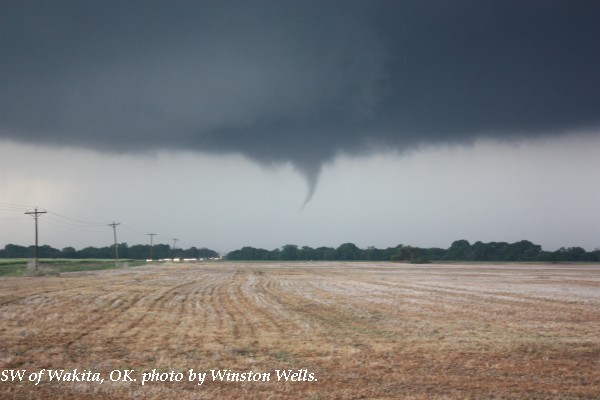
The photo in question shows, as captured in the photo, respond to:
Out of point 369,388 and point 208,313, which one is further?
point 208,313

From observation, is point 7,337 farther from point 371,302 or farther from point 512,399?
point 371,302

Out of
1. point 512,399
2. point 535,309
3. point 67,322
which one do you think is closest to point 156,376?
point 512,399

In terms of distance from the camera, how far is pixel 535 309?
28.5 meters

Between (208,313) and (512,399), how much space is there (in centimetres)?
1762

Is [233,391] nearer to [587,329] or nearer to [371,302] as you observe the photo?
[587,329]

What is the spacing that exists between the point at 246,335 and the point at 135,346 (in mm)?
4225

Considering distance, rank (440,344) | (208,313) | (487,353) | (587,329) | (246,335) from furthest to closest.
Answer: (208,313)
(587,329)
(246,335)
(440,344)
(487,353)

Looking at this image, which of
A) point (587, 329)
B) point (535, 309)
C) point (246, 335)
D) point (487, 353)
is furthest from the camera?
point (535, 309)

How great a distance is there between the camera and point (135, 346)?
16547 mm

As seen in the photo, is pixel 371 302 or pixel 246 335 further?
pixel 371 302

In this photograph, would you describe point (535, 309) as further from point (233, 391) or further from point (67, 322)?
point (67, 322)

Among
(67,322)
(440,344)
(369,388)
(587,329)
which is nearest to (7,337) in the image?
(67,322)

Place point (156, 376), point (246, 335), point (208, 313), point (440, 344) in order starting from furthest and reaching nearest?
point (208, 313) → point (246, 335) → point (440, 344) → point (156, 376)

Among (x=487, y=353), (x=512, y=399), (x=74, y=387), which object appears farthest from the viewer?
(x=487, y=353)
